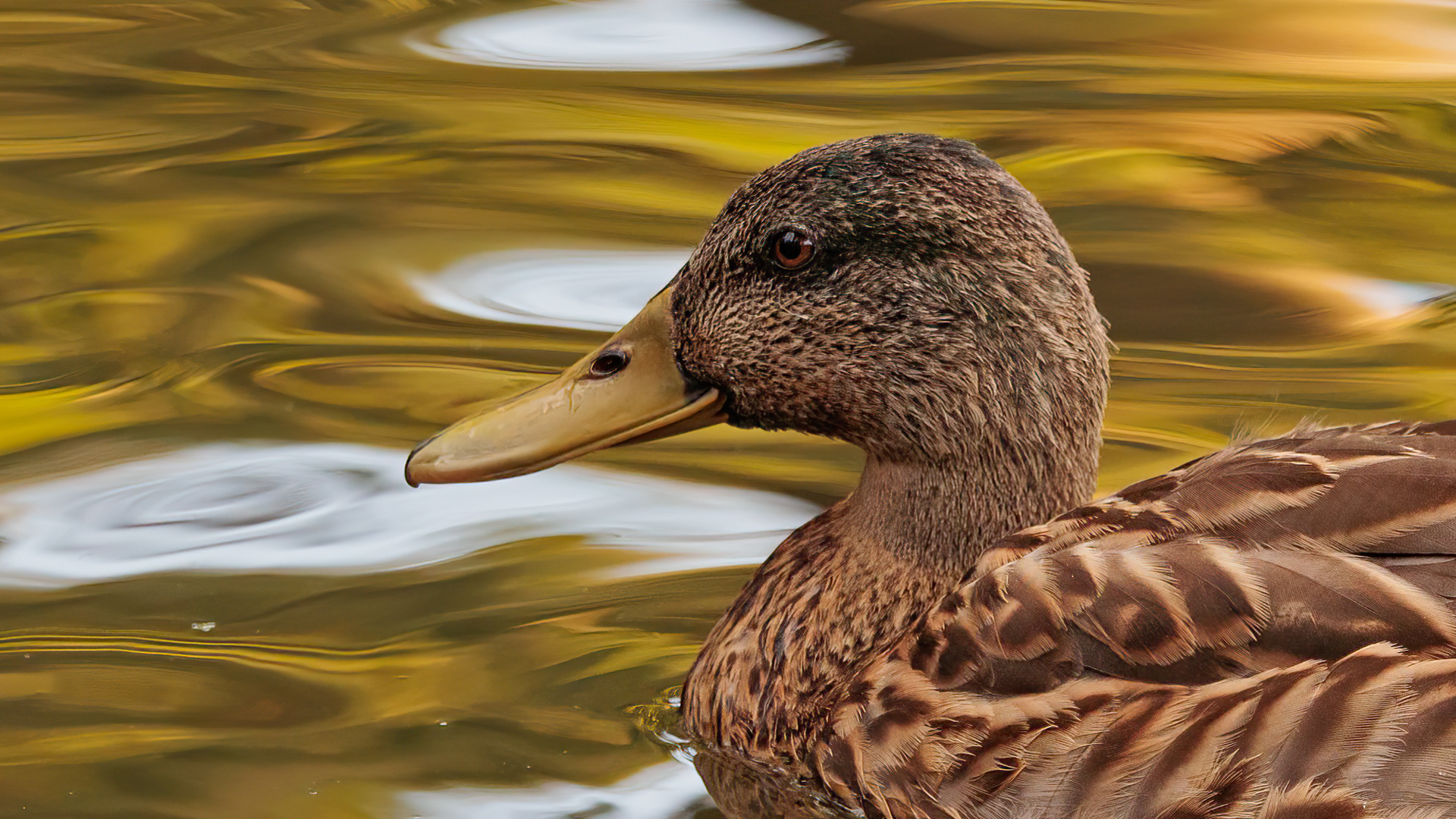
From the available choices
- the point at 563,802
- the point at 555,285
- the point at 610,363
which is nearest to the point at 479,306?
the point at 555,285

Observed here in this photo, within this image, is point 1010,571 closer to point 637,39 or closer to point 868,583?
point 868,583

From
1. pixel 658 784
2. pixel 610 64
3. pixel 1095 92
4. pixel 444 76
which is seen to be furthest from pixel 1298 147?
pixel 658 784

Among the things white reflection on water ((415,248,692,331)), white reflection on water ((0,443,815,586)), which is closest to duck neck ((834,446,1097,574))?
white reflection on water ((0,443,815,586))

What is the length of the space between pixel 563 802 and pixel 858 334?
114 centimetres

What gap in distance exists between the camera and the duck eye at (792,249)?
4.32 metres

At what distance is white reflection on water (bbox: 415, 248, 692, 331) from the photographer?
673 cm

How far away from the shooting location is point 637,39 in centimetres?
927

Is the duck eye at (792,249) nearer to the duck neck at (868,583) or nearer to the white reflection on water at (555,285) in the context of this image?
the duck neck at (868,583)

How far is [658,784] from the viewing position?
423 centimetres

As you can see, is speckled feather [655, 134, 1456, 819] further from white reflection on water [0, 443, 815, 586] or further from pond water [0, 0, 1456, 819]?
white reflection on water [0, 443, 815, 586]

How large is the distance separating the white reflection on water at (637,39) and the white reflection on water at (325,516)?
12.1 feet

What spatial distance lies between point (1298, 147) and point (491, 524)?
4.19 metres

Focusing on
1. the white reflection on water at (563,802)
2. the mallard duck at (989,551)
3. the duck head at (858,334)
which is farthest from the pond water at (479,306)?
the duck head at (858,334)

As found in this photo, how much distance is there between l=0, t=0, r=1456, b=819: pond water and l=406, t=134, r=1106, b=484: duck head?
611mm
